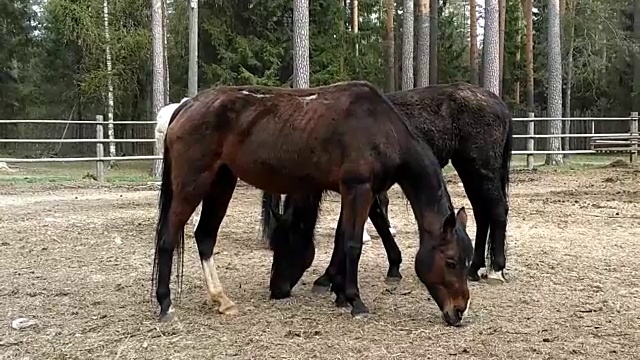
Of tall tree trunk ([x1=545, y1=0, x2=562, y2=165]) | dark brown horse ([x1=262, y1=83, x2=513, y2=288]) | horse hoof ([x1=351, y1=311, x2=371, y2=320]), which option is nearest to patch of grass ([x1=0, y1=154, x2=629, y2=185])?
tall tree trunk ([x1=545, y1=0, x2=562, y2=165])

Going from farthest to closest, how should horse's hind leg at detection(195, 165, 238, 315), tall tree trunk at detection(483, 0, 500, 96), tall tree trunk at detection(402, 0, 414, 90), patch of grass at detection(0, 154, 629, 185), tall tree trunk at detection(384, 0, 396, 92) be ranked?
1. tall tree trunk at detection(384, 0, 396, 92)
2. tall tree trunk at detection(402, 0, 414, 90)
3. tall tree trunk at detection(483, 0, 500, 96)
4. patch of grass at detection(0, 154, 629, 185)
5. horse's hind leg at detection(195, 165, 238, 315)

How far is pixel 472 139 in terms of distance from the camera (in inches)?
209

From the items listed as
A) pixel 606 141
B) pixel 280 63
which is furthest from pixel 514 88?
pixel 280 63

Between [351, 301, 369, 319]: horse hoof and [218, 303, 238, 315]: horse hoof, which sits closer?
[351, 301, 369, 319]: horse hoof

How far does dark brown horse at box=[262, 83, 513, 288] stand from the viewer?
529 centimetres

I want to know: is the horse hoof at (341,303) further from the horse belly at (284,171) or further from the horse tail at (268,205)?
the horse tail at (268,205)

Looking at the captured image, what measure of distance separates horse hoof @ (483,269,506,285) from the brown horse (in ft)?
4.02

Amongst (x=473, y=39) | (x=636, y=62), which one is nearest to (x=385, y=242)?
(x=473, y=39)

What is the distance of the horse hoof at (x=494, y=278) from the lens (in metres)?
5.26

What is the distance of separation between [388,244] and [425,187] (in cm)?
119

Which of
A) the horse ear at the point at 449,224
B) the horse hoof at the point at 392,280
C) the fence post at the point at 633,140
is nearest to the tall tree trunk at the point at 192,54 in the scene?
the horse hoof at the point at 392,280

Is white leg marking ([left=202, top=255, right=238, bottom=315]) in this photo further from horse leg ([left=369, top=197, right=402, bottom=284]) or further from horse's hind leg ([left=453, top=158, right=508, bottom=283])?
horse's hind leg ([left=453, top=158, right=508, bottom=283])

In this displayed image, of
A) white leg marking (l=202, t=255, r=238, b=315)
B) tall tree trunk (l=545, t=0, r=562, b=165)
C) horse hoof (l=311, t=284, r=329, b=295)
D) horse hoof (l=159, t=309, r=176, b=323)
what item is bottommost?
horse hoof (l=311, t=284, r=329, b=295)

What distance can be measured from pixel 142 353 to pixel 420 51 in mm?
15314
